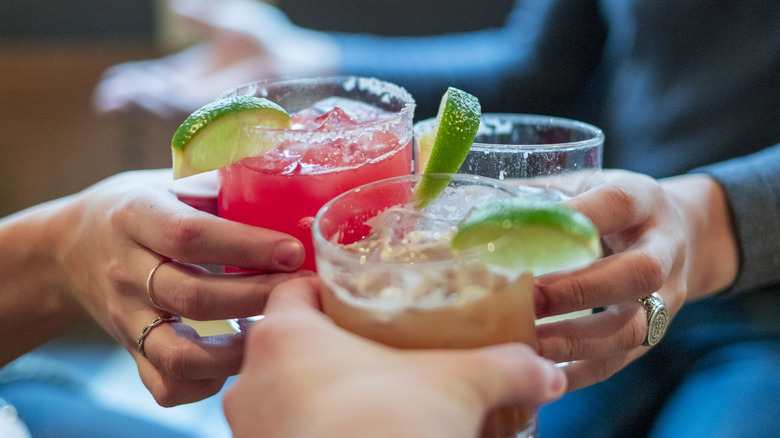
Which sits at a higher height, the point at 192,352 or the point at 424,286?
the point at 424,286

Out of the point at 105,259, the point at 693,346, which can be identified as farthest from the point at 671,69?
the point at 105,259

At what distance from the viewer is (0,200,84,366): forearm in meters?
1.02

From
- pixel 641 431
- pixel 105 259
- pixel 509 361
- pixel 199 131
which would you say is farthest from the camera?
pixel 641 431

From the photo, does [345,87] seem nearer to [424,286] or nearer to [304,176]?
[304,176]

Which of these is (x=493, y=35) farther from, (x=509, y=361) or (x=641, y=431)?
(x=509, y=361)

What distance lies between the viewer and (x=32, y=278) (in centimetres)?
104

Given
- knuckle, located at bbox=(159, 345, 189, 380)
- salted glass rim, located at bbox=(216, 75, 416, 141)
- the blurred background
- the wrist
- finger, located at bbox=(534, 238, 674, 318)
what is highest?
salted glass rim, located at bbox=(216, 75, 416, 141)

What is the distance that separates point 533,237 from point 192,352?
0.43 m

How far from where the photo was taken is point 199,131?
703 millimetres

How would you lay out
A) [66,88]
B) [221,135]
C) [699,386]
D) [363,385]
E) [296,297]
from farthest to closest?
[66,88] < [699,386] < [221,135] < [296,297] < [363,385]

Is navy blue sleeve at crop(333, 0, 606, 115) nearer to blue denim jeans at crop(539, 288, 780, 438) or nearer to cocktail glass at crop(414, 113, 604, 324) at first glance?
blue denim jeans at crop(539, 288, 780, 438)

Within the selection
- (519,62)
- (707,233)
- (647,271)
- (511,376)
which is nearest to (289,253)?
(511,376)

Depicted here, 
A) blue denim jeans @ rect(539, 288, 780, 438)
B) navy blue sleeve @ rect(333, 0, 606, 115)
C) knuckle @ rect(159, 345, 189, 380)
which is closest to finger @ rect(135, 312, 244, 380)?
knuckle @ rect(159, 345, 189, 380)

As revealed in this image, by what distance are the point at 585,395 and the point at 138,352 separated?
29.7 inches
